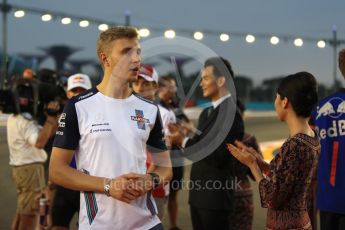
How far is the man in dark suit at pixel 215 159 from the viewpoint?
4.33m

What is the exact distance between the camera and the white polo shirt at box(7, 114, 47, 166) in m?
5.28

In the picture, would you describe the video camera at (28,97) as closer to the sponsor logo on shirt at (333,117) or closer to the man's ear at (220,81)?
the man's ear at (220,81)

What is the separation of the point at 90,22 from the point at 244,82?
19.5 m

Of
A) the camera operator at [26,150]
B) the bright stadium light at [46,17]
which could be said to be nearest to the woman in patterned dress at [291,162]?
the camera operator at [26,150]

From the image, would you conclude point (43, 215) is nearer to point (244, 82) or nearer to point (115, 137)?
point (115, 137)

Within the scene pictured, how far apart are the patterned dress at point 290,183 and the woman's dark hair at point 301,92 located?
18 centimetres

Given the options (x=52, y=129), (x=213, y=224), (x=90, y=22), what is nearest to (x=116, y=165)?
(x=213, y=224)

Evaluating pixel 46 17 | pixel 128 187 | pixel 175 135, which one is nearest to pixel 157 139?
pixel 128 187

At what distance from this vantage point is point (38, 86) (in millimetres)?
5391

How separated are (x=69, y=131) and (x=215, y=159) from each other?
1911 mm

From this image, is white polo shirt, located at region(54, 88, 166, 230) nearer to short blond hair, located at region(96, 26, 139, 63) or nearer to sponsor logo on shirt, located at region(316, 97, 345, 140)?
short blond hair, located at region(96, 26, 139, 63)

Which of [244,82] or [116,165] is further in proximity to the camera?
[244,82]

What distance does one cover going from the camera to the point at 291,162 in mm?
2916

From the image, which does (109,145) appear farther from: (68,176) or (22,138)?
(22,138)
